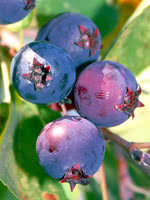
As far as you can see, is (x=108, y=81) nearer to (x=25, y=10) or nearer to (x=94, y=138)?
(x=94, y=138)

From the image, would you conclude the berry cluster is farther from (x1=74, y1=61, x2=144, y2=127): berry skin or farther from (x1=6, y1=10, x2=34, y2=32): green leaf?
(x1=6, y1=10, x2=34, y2=32): green leaf

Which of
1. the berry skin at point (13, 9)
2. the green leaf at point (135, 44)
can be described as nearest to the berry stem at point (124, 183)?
the green leaf at point (135, 44)

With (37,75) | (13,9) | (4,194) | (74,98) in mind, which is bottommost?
(4,194)

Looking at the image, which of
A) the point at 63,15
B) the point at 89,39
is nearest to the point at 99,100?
the point at 89,39

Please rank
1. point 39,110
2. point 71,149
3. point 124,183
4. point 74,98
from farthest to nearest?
point 124,183 < point 39,110 < point 74,98 < point 71,149

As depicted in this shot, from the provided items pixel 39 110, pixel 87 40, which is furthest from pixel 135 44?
pixel 39 110

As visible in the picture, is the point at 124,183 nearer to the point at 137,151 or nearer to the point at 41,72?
the point at 137,151

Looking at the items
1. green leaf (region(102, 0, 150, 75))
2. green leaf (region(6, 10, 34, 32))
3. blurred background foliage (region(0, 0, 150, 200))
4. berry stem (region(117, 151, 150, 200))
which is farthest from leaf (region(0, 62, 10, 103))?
berry stem (region(117, 151, 150, 200))
